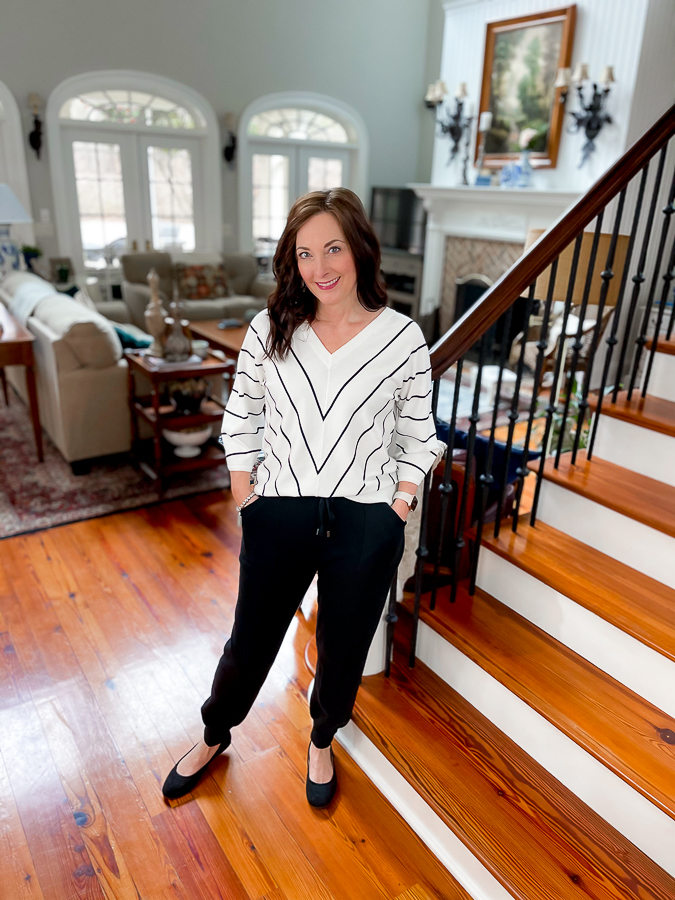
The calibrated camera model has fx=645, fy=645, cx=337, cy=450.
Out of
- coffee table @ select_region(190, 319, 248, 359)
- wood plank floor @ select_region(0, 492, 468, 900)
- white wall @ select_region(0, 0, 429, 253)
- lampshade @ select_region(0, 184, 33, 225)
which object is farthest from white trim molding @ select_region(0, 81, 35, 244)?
wood plank floor @ select_region(0, 492, 468, 900)

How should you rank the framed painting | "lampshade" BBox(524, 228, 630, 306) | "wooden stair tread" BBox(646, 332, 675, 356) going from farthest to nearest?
the framed painting
"lampshade" BBox(524, 228, 630, 306)
"wooden stair tread" BBox(646, 332, 675, 356)

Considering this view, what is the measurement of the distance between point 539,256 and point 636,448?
791 mm

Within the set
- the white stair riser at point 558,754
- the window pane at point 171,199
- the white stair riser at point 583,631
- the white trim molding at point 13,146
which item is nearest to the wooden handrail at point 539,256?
the white stair riser at point 583,631

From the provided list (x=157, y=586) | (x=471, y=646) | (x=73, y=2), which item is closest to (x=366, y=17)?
(x=73, y=2)

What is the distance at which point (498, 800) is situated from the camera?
1579 mm

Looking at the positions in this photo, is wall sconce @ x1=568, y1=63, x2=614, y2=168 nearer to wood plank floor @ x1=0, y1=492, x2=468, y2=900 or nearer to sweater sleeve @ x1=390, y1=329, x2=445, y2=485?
wood plank floor @ x1=0, y1=492, x2=468, y2=900

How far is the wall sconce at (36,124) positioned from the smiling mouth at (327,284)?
6347mm

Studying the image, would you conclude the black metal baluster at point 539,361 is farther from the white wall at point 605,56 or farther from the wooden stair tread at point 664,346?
the white wall at point 605,56

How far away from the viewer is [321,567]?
1470 millimetres

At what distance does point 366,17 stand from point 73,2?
3304 mm

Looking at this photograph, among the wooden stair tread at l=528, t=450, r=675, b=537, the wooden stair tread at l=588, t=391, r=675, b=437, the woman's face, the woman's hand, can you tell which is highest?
the woman's face

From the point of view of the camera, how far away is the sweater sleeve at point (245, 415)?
1.46 meters

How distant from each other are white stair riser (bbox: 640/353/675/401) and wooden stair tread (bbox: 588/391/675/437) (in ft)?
0.07

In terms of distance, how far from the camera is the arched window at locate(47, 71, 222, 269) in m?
6.59
